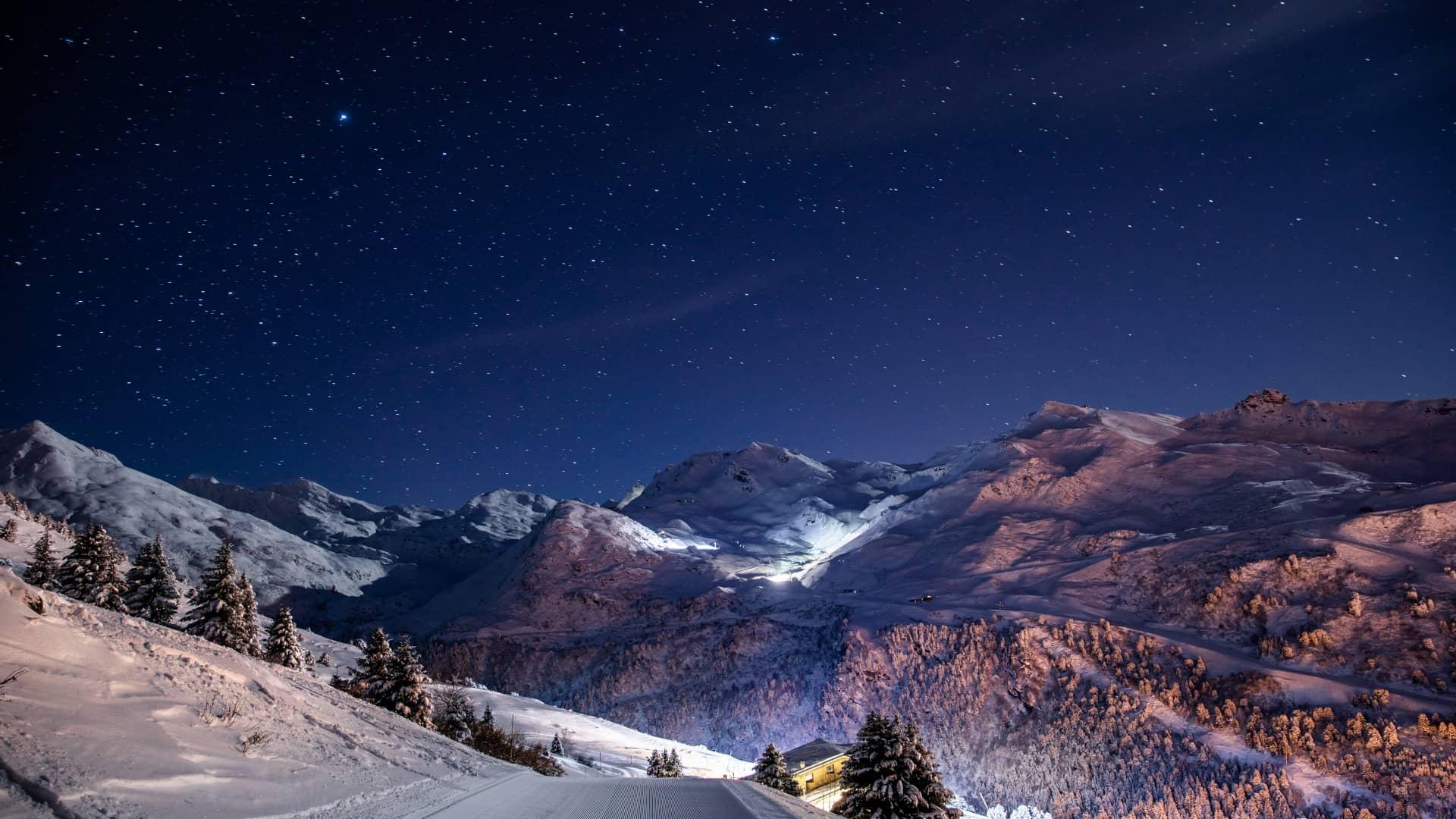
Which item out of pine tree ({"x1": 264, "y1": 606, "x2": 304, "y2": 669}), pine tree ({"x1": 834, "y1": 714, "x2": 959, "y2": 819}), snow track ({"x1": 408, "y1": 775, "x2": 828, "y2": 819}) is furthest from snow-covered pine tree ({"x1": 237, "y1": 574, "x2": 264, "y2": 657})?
snow track ({"x1": 408, "y1": 775, "x2": 828, "y2": 819})

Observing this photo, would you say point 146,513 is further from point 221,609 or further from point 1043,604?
point 1043,604

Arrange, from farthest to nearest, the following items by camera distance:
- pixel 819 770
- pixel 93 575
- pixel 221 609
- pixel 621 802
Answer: pixel 819 770
pixel 93 575
pixel 221 609
pixel 621 802

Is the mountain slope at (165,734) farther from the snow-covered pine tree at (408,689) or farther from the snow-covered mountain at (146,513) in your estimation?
the snow-covered mountain at (146,513)

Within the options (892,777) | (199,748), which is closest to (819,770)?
(892,777)

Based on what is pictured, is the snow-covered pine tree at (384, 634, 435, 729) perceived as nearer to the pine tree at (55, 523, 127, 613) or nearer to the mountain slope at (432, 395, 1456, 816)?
the pine tree at (55, 523, 127, 613)

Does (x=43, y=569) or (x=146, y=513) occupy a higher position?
(x=146, y=513)

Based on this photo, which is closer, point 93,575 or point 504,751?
point 504,751
